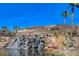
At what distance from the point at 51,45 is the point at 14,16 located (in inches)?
15.2

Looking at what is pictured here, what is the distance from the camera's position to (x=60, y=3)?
1.68m

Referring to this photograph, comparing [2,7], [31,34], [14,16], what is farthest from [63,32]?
[2,7]

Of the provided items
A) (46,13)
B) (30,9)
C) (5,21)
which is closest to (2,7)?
(5,21)

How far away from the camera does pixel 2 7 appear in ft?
5.53

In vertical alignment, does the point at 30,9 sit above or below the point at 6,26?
above

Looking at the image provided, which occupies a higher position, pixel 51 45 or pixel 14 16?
pixel 14 16

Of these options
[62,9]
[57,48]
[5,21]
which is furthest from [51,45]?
[5,21]

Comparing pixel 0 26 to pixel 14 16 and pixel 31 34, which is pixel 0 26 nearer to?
pixel 14 16

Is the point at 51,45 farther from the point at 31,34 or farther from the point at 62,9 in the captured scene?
the point at 62,9

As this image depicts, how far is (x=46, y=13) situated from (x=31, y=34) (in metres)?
0.21

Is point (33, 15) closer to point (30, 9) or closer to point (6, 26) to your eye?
point (30, 9)

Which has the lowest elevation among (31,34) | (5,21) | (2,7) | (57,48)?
(57,48)

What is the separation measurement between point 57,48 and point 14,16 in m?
0.44

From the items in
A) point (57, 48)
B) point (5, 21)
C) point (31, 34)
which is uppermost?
point (5, 21)
